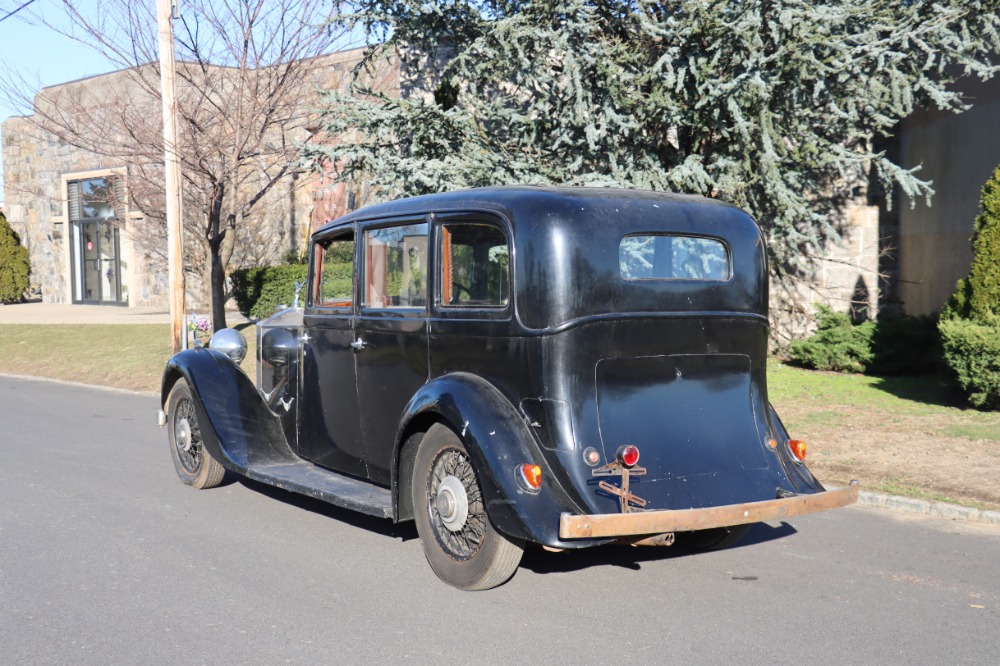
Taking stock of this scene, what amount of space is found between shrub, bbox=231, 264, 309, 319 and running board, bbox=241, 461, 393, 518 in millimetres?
12523

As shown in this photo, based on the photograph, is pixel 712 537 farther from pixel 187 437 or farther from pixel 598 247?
pixel 187 437

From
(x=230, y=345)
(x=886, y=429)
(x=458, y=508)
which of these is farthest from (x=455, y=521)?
(x=886, y=429)

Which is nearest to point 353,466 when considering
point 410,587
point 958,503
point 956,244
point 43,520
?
point 410,587

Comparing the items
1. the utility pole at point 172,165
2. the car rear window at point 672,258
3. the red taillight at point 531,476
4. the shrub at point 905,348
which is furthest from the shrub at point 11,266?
the red taillight at point 531,476

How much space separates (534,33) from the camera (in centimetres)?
1097

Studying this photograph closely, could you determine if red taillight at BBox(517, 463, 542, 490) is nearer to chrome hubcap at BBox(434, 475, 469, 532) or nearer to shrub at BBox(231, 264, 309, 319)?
chrome hubcap at BBox(434, 475, 469, 532)

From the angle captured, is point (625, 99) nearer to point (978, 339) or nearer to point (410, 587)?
point (978, 339)

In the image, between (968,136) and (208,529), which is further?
(968,136)

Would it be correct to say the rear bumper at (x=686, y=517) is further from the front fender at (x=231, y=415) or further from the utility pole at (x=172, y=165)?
the utility pole at (x=172, y=165)

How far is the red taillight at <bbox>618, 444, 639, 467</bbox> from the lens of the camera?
15.9 ft

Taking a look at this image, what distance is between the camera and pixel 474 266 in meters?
5.54

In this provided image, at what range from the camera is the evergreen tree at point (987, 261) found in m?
10.1

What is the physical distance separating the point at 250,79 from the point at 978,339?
11.5 metres

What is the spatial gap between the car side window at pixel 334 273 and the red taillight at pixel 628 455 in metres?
2.28
